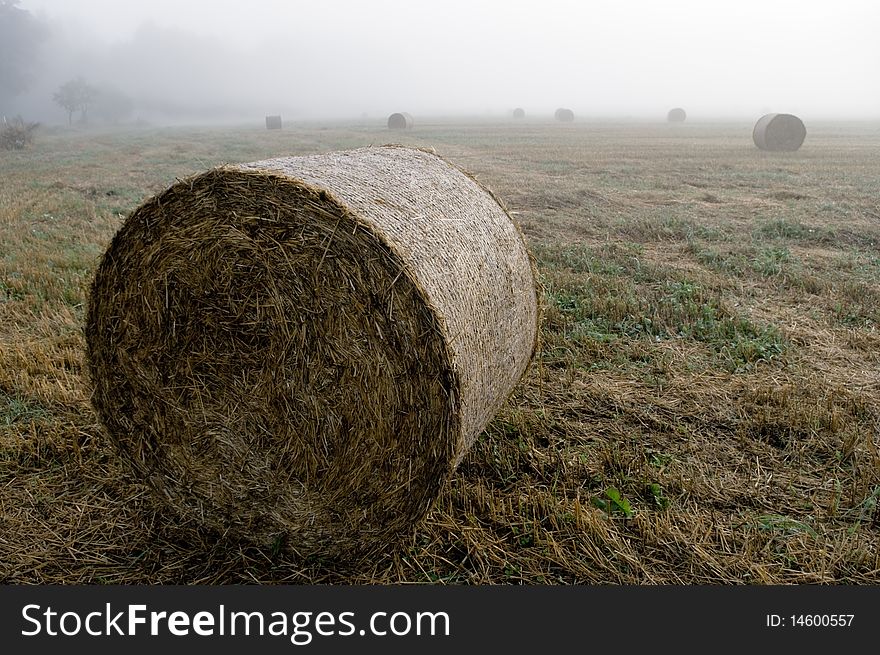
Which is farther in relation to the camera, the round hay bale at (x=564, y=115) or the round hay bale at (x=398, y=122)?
the round hay bale at (x=564, y=115)

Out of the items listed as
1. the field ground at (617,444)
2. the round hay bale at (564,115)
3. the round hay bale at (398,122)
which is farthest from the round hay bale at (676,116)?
the field ground at (617,444)

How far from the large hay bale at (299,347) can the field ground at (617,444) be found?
1.05 ft

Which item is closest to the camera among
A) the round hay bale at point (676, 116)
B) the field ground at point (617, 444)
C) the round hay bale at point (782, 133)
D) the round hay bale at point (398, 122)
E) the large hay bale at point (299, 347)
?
the large hay bale at point (299, 347)

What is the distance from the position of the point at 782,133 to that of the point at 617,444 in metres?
23.8

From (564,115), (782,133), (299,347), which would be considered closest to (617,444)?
(299,347)

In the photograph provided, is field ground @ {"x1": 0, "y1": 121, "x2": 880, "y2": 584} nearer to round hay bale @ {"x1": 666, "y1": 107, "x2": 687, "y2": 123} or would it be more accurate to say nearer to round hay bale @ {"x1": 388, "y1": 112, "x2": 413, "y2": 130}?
round hay bale @ {"x1": 388, "y1": 112, "x2": 413, "y2": 130}

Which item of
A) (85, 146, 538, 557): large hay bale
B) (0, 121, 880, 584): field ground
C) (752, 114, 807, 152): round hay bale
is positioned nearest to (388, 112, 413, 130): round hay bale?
(752, 114, 807, 152): round hay bale

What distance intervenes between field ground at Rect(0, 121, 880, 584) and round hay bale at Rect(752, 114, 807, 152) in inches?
644

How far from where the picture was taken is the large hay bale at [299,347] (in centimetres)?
314

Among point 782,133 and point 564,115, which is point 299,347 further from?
point 564,115

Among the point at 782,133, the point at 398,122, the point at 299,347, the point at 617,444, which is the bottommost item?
the point at 617,444

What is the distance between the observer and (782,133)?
79.0 ft

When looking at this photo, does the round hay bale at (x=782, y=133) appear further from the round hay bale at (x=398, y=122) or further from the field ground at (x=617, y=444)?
the round hay bale at (x=398, y=122)

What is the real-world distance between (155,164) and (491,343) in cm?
1963
